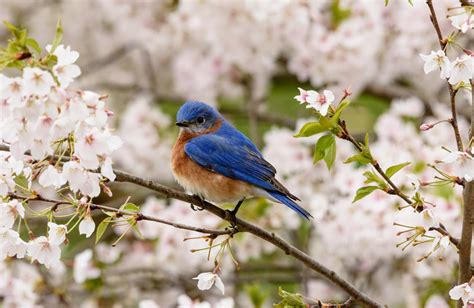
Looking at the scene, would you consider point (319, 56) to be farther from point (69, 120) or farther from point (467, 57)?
point (69, 120)

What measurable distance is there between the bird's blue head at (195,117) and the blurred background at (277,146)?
88 cm

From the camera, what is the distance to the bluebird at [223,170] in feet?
12.3

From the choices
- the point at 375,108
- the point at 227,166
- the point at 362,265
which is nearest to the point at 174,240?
the point at 362,265

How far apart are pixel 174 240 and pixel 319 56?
167 cm

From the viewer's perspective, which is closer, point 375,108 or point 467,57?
point 467,57

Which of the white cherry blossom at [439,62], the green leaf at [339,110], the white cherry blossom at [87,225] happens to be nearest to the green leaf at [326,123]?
the green leaf at [339,110]

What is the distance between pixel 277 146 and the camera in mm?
5664

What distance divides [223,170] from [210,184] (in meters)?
0.12

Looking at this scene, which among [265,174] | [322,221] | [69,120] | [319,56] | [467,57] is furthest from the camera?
[319,56]

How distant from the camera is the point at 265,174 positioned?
12.4ft

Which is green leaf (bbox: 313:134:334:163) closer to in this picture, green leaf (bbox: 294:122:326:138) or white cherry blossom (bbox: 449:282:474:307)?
green leaf (bbox: 294:122:326:138)

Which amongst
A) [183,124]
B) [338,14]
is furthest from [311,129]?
[338,14]

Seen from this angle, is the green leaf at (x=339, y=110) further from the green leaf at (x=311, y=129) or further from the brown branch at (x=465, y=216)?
the brown branch at (x=465, y=216)

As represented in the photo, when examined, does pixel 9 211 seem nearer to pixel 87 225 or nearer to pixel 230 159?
pixel 87 225
